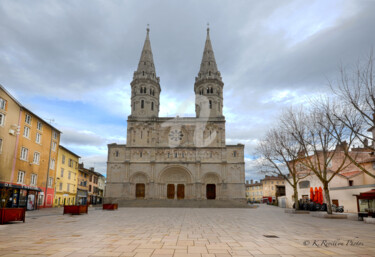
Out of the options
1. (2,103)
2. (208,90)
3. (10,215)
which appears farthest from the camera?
(208,90)

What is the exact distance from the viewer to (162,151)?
168 ft

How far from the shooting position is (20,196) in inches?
949

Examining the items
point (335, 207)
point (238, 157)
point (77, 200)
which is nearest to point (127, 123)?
point (77, 200)

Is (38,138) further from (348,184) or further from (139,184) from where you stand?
(348,184)

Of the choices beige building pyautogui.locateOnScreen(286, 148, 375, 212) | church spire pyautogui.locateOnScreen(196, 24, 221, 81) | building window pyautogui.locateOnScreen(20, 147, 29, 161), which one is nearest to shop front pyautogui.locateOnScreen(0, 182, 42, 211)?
building window pyautogui.locateOnScreen(20, 147, 29, 161)

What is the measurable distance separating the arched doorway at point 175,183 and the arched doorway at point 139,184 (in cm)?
330

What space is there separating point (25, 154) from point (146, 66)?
1326 inches

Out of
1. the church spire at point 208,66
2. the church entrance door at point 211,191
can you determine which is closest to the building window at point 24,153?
the church entrance door at point 211,191

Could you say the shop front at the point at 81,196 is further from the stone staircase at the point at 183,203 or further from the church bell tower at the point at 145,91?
the church bell tower at the point at 145,91

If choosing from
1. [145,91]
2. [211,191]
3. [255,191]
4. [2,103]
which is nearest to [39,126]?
[2,103]

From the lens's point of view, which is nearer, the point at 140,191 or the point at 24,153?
the point at 24,153

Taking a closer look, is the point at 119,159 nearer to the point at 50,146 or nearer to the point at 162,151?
the point at 162,151

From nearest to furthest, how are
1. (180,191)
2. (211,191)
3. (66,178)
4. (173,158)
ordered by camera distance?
(66,178) < (180,191) < (211,191) < (173,158)

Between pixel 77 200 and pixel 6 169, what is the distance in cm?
2596
